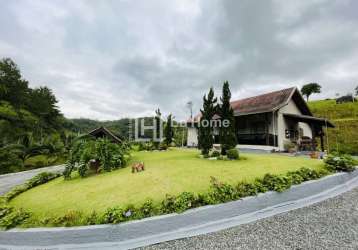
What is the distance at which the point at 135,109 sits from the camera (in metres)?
37.3

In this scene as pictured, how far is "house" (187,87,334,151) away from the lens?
47.3ft

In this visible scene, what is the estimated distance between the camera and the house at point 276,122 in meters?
14.4

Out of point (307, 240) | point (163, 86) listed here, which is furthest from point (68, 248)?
point (163, 86)

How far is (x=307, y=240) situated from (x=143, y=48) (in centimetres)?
1317

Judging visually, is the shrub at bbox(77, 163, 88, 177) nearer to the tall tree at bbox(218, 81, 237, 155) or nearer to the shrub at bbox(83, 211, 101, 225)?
the shrub at bbox(83, 211, 101, 225)

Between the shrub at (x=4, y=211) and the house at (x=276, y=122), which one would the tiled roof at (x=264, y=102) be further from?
the shrub at (x=4, y=211)

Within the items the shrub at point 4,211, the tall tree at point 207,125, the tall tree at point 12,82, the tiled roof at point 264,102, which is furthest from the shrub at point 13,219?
the tall tree at point 12,82

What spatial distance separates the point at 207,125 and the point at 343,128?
24.6 m

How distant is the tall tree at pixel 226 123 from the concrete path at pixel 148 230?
17.4ft

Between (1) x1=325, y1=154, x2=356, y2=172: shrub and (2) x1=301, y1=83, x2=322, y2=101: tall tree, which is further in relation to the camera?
(2) x1=301, y1=83, x2=322, y2=101: tall tree

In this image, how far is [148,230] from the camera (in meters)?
3.19

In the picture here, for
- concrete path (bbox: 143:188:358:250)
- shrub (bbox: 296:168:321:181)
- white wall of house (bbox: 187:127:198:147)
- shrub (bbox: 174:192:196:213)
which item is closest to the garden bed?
shrub (bbox: 174:192:196:213)

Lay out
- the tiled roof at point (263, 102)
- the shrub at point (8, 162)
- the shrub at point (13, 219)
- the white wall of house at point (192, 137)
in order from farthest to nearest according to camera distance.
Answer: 1. the white wall of house at point (192, 137)
2. the tiled roof at point (263, 102)
3. the shrub at point (8, 162)
4. the shrub at point (13, 219)

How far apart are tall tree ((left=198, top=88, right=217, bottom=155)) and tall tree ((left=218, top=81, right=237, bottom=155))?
28.0 inches
